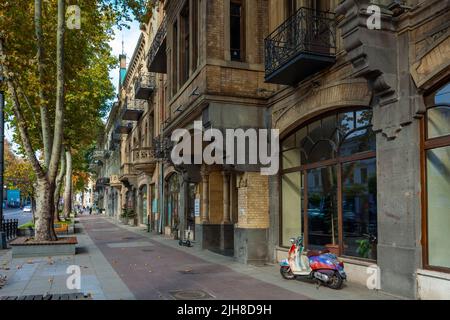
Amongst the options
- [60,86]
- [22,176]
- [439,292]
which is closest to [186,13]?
[60,86]

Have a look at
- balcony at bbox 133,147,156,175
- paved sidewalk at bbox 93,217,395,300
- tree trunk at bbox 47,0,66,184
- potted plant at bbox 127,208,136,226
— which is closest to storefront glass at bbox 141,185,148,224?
potted plant at bbox 127,208,136,226

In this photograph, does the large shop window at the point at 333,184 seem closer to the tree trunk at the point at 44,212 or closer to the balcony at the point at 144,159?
the tree trunk at the point at 44,212

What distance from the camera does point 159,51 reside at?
22.4 meters

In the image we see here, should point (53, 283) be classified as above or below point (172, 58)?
below

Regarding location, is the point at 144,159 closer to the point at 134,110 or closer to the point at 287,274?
the point at 134,110

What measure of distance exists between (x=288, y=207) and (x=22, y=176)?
117 ft

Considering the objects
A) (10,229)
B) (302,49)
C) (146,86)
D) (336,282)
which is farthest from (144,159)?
(336,282)

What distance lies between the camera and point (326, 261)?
9.23 m

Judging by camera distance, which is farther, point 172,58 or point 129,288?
point 172,58

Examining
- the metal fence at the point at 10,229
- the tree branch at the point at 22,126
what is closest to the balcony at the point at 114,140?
the metal fence at the point at 10,229

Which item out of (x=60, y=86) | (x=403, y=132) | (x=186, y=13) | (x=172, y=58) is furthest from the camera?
(x=172, y=58)

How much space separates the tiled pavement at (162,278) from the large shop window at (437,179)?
4.08ft

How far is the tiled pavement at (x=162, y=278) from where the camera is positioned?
8688 mm

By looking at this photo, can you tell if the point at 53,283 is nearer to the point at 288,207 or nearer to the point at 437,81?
the point at 288,207
